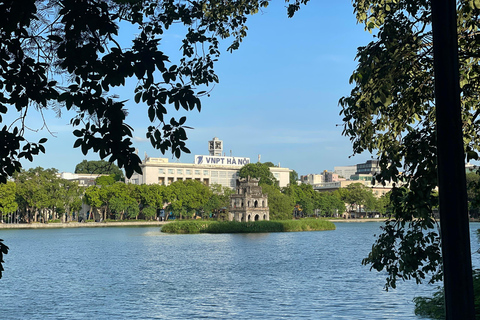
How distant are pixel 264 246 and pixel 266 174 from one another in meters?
99.1

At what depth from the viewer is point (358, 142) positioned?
423 inches

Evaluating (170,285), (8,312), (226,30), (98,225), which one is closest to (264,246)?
(170,285)

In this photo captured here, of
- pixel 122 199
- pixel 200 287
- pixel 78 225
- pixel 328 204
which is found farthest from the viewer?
pixel 328 204

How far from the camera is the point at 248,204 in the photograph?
98.3 meters

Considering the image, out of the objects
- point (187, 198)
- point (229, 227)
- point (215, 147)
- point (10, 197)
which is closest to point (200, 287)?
point (229, 227)

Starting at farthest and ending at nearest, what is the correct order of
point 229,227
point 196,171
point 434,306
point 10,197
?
point 196,171
point 10,197
point 229,227
point 434,306

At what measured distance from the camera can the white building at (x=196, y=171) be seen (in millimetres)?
165250

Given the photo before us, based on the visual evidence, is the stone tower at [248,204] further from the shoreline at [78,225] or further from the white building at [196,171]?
the white building at [196,171]

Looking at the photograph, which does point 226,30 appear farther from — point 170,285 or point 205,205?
point 205,205

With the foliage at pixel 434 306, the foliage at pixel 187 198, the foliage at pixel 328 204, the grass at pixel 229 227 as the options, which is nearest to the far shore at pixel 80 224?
the foliage at pixel 187 198

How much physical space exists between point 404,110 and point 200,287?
20690mm

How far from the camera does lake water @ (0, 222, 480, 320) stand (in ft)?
72.9

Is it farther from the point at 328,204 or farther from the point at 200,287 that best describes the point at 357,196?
the point at 200,287

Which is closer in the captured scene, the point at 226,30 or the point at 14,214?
the point at 226,30
